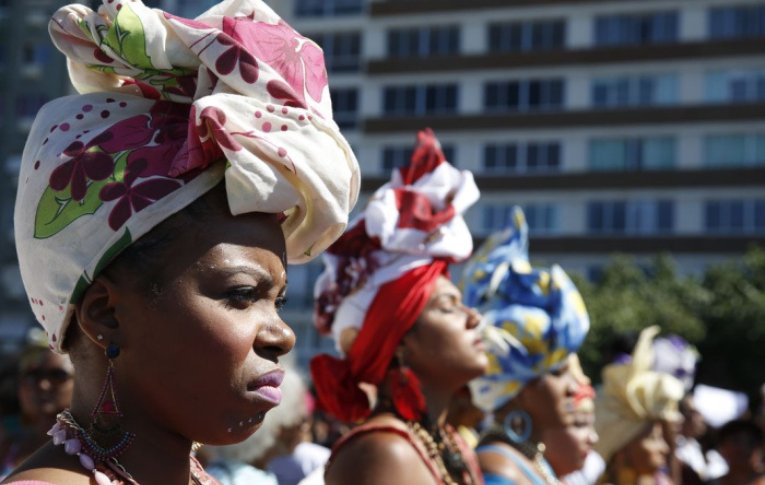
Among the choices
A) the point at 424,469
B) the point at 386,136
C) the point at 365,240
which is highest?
the point at 365,240

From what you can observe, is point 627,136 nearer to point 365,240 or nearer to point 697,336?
point 697,336

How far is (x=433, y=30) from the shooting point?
47.2 metres

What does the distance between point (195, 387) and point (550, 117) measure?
43.8 metres

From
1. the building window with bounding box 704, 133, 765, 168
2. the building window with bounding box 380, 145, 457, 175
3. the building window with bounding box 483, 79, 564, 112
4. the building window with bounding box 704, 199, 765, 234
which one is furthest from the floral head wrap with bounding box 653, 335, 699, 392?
the building window with bounding box 380, 145, 457, 175

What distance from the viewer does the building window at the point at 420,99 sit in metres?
46.5

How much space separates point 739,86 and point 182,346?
43.5 metres

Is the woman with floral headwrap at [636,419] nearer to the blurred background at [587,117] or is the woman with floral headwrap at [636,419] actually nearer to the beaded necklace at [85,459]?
the beaded necklace at [85,459]

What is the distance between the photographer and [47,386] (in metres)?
5.19

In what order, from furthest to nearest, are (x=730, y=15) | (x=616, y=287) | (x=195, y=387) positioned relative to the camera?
(x=730, y=15)
(x=616, y=287)
(x=195, y=387)

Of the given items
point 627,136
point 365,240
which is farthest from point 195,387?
point 627,136

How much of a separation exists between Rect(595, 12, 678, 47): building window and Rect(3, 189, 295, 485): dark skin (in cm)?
4403

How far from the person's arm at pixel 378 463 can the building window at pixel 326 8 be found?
46.1 meters

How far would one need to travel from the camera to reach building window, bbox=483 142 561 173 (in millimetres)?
44875

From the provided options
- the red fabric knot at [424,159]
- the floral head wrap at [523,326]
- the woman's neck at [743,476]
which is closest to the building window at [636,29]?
the woman's neck at [743,476]
